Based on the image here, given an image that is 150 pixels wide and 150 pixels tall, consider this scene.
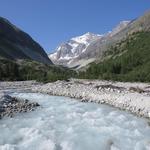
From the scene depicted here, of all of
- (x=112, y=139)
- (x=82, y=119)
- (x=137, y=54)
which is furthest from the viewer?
(x=137, y=54)

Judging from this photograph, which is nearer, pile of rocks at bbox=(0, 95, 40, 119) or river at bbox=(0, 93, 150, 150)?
river at bbox=(0, 93, 150, 150)

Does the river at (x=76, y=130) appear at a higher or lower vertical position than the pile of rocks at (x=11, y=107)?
lower

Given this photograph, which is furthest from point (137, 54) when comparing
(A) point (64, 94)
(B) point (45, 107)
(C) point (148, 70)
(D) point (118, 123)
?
(D) point (118, 123)

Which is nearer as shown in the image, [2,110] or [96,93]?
[2,110]

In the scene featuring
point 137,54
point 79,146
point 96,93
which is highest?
point 137,54

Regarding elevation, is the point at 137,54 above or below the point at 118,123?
above

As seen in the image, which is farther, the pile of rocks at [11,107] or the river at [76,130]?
the pile of rocks at [11,107]

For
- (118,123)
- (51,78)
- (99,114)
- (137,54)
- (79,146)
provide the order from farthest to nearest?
1. (137,54)
2. (51,78)
3. (99,114)
4. (118,123)
5. (79,146)

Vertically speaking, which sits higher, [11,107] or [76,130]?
[11,107]

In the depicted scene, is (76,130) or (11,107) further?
(11,107)

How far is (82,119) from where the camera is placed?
29016 mm

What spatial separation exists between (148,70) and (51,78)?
26.0 meters

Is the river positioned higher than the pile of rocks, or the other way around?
the pile of rocks

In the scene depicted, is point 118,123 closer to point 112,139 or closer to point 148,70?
point 112,139
